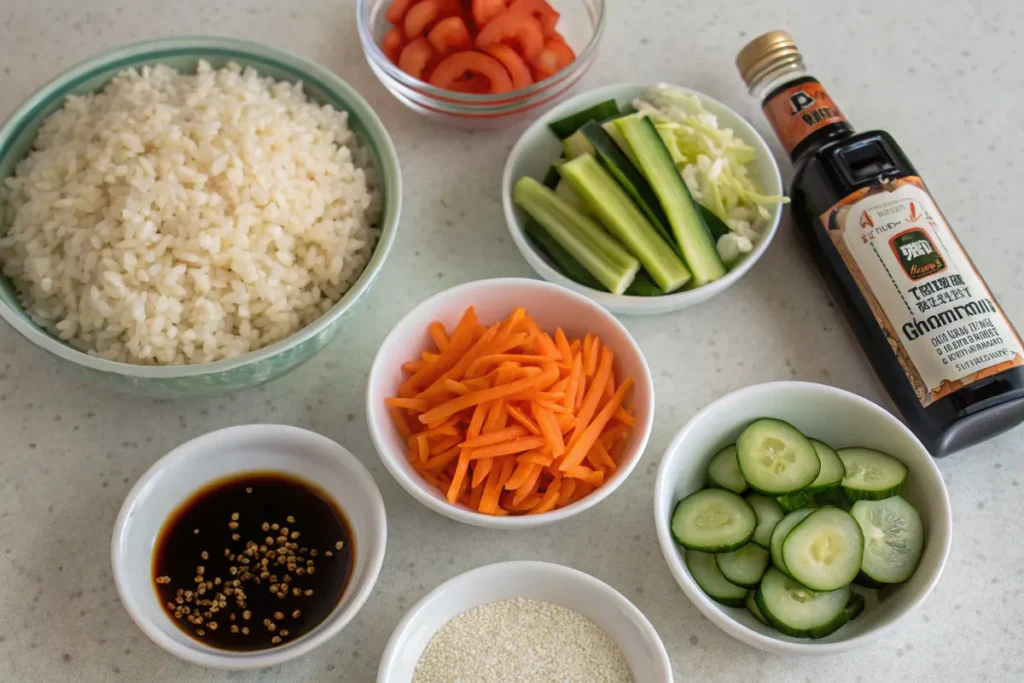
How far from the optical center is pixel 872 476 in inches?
54.1

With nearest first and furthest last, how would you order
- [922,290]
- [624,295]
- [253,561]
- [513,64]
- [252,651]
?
1. [252,651]
2. [253,561]
3. [922,290]
4. [624,295]
5. [513,64]

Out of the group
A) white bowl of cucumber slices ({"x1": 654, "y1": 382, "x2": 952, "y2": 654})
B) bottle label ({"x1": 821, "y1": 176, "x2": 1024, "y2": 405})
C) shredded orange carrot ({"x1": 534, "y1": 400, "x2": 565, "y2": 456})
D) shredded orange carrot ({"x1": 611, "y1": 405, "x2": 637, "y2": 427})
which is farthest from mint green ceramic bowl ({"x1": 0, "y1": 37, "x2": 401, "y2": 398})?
bottle label ({"x1": 821, "y1": 176, "x2": 1024, "y2": 405})

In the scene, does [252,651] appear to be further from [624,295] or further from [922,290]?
[922,290]

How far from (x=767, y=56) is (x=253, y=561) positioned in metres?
1.32

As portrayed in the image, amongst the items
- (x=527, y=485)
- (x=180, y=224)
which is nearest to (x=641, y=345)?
(x=527, y=485)

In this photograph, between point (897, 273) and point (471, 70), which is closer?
point (897, 273)

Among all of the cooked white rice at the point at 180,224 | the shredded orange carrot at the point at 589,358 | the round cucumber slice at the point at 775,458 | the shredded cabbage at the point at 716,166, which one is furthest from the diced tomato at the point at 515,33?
the round cucumber slice at the point at 775,458

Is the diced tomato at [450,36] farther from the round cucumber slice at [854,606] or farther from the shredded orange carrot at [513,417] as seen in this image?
the round cucumber slice at [854,606]

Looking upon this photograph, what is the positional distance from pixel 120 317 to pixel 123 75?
1.68 feet

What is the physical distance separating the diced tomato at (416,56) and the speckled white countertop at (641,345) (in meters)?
0.15

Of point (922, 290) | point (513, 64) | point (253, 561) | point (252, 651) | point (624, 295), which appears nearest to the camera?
point (252, 651)

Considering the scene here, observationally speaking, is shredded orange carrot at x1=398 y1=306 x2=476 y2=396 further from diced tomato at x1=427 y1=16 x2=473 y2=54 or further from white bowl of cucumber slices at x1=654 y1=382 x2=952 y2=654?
diced tomato at x1=427 y1=16 x2=473 y2=54

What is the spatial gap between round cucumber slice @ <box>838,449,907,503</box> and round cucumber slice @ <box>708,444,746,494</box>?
169 mm

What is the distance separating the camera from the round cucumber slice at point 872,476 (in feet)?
4.44
